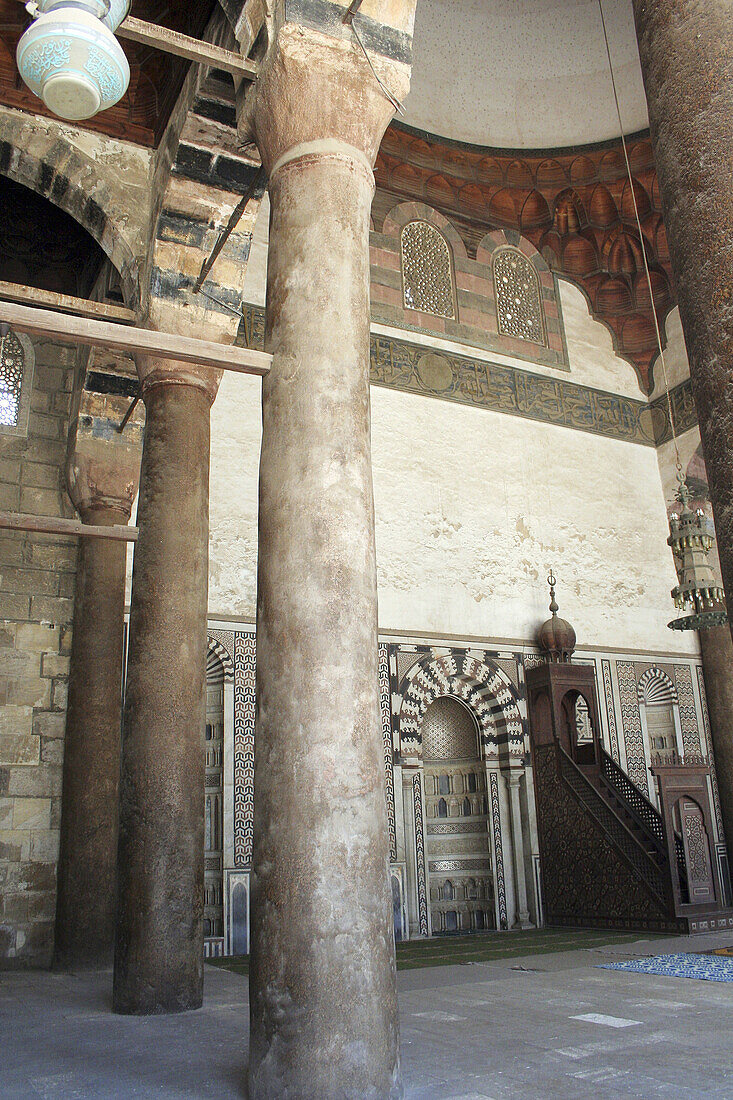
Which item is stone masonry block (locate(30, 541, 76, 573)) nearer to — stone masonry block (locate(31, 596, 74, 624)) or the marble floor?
stone masonry block (locate(31, 596, 74, 624))

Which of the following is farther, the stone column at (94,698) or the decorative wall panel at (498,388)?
the decorative wall panel at (498,388)

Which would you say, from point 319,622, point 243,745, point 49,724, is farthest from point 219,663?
point 319,622

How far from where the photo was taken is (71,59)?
2639 millimetres

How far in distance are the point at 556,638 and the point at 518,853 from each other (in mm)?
2029

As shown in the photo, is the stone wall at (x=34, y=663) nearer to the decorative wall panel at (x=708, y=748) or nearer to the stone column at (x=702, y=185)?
the stone column at (x=702, y=185)

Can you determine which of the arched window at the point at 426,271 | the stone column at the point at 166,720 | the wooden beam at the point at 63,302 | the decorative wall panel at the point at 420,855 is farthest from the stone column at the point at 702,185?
the arched window at the point at 426,271

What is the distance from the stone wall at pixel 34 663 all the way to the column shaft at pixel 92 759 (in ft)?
0.64

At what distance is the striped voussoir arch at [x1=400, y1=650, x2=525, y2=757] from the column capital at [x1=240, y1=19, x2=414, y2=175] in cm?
559

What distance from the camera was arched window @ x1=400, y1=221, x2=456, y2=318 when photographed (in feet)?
31.3

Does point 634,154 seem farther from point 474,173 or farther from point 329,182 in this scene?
point 329,182

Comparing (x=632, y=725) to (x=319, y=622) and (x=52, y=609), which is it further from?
(x=319, y=622)

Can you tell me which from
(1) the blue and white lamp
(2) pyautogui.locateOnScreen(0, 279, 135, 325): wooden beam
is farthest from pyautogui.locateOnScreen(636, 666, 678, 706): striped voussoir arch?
(1) the blue and white lamp

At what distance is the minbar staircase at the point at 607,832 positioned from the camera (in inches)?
274

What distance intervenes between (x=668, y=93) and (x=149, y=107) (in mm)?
4123
